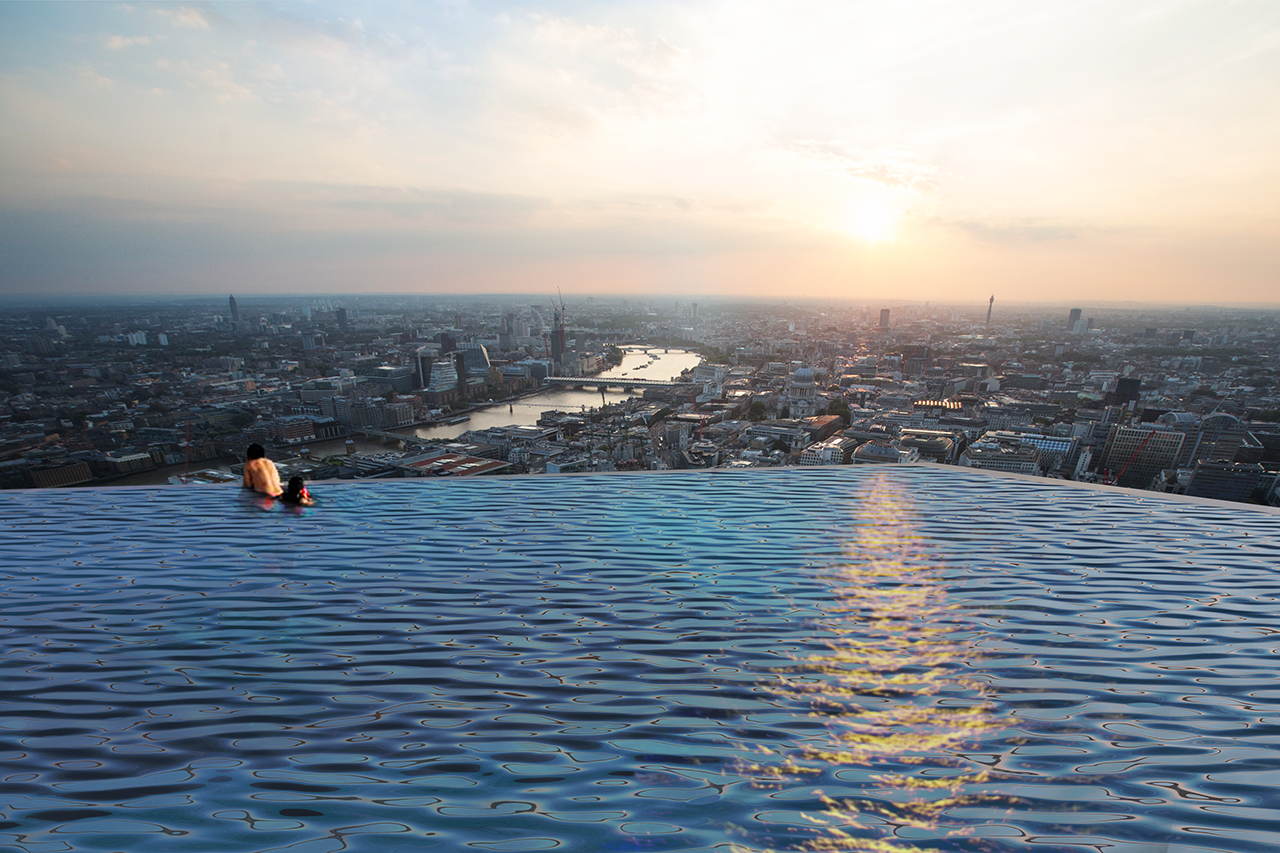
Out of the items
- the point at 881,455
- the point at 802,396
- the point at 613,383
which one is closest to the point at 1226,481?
the point at 881,455

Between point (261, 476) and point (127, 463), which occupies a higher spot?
point (261, 476)

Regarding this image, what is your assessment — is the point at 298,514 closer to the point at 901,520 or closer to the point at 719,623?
the point at 719,623

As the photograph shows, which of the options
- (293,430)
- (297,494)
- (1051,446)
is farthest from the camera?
(293,430)

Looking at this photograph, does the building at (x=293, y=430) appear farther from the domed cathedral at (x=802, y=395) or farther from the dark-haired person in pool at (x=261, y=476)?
the domed cathedral at (x=802, y=395)

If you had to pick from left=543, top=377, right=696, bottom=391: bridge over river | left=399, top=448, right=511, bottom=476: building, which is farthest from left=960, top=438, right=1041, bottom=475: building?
left=543, top=377, right=696, bottom=391: bridge over river

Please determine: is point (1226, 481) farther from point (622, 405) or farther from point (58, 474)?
point (58, 474)

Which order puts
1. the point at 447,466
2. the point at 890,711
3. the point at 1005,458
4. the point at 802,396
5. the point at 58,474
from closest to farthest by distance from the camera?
1. the point at 890,711
2. the point at 58,474
3. the point at 447,466
4. the point at 1005,458
5. the point at 802,396

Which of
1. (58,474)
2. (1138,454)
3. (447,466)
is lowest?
(58,474)
